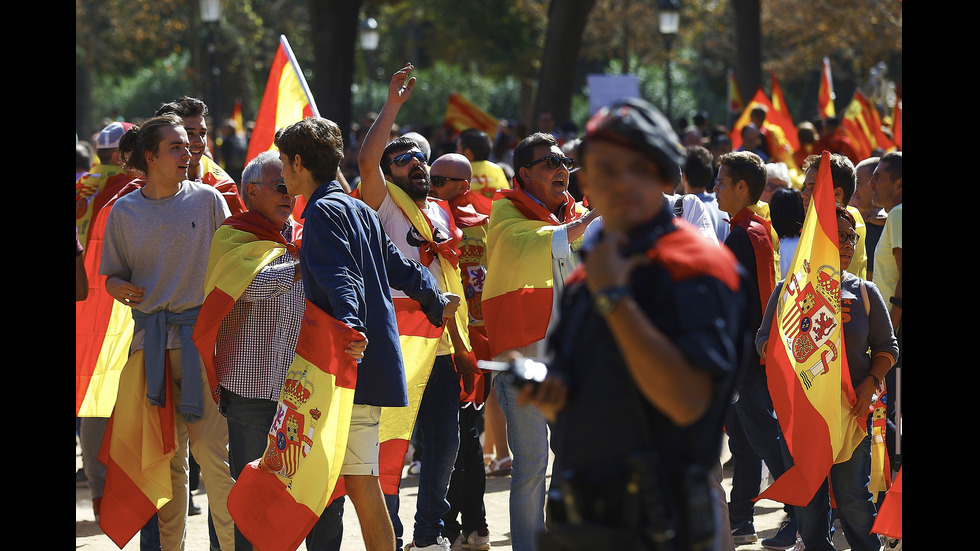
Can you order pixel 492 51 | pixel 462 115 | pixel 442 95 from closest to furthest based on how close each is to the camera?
1. pixel 462 115
2. pixel 492 51
3. pixel 442 95

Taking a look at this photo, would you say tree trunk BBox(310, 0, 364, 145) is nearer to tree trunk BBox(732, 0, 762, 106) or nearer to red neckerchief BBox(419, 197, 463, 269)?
tree trunk BBox(732, 0, 762, 106)

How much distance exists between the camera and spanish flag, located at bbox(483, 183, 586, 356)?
5.73 m

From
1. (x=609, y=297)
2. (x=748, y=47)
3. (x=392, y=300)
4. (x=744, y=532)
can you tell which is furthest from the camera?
(x=748, y=47)

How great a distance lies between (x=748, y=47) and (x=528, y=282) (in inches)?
683

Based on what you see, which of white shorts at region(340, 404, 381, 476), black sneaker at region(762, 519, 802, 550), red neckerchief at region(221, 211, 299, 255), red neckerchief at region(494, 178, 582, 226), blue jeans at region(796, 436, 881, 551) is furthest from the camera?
black sneaker at region(762, 519, 802, 550)

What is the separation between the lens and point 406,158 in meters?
6.18

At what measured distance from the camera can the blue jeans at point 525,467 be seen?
5656mm

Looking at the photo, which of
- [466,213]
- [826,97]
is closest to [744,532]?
[466,213]

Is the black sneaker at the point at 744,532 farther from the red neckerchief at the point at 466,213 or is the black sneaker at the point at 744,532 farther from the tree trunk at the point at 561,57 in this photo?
the tree trunk at the point at 561,57

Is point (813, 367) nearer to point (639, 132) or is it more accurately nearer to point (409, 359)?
point (409, 359)

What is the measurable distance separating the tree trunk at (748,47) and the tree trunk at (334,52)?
7181 mm

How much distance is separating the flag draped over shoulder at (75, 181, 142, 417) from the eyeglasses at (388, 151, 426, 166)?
1.66 metres

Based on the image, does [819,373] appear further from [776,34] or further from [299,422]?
[776,34]

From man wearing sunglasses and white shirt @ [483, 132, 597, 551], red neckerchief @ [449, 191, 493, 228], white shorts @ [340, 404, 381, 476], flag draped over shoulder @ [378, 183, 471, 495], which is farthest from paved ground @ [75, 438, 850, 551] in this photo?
red neckerchief @ [449, 191, 493, 228]
